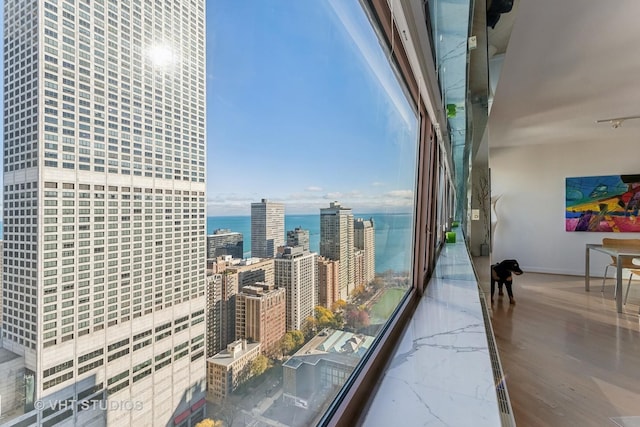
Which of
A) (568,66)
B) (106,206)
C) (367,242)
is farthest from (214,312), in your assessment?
(568,66)

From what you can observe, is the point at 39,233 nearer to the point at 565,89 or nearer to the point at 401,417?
the point at 401,417

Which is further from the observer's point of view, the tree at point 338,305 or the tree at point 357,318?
the tree at point 357,318

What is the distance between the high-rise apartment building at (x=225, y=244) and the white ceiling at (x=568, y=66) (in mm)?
2063

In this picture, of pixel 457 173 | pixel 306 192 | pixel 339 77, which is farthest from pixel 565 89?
pixel 306 192

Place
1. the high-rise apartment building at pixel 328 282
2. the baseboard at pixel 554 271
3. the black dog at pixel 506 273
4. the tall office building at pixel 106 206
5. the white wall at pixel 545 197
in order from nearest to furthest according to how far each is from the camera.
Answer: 1. the tall office building at pixel 106 206
2. the high-rise apartment building at pixel 328 282
3. the black dog at pixel 506 273
4. the white wall at pixel 545 197
5. the baseboard at pixel 554 271

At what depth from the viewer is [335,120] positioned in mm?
857

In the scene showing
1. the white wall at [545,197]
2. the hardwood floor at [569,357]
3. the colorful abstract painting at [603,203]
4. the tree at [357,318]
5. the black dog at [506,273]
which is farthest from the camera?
the white wall at [545,197]

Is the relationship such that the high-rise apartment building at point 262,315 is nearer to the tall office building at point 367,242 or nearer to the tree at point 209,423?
the tree at point 209,423

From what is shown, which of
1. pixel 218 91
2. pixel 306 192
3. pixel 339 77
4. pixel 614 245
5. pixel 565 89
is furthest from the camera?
pixel 614 245

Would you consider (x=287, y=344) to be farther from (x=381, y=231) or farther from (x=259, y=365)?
(x=381, y=231)

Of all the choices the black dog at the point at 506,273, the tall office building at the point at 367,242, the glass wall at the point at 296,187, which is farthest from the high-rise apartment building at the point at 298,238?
the black dog at the point at 506,273

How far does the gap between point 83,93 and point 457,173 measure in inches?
232

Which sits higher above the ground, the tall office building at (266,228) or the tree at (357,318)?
the tall office building at (266,228)

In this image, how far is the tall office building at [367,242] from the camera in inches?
41.4
